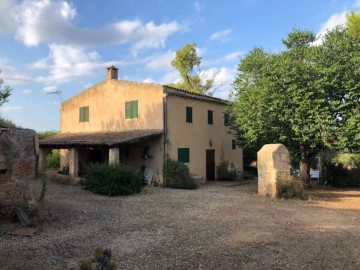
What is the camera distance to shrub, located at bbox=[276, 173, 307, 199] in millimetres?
14070

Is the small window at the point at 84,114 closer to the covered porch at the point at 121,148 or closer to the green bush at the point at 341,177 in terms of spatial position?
the covered porch at the point at 121,148

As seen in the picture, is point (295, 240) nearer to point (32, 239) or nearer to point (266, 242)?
point (266, 242)

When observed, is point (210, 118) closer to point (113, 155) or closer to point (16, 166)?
point (113, 155)

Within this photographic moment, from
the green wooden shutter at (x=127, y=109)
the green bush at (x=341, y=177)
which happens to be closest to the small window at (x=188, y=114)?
the green wooden shutter at (x=127, y=109)

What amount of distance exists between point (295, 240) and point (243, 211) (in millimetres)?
3698

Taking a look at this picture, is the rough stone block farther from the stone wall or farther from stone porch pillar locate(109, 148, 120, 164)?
the stone wall

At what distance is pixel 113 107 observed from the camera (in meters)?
21.3

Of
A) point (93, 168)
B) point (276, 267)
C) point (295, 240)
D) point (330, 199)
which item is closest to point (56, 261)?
point (276, 267)

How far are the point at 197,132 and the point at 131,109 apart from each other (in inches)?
166

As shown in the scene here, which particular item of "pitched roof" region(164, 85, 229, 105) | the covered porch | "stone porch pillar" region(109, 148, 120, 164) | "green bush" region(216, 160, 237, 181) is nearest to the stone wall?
the covered porch

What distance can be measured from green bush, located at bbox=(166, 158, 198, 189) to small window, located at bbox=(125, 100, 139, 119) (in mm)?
3593

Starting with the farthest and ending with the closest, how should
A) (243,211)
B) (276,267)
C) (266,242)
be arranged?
(243,211) < (266,242) < (276,267)

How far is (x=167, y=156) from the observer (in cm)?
1894

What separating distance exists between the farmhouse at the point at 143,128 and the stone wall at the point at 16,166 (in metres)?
7.88
